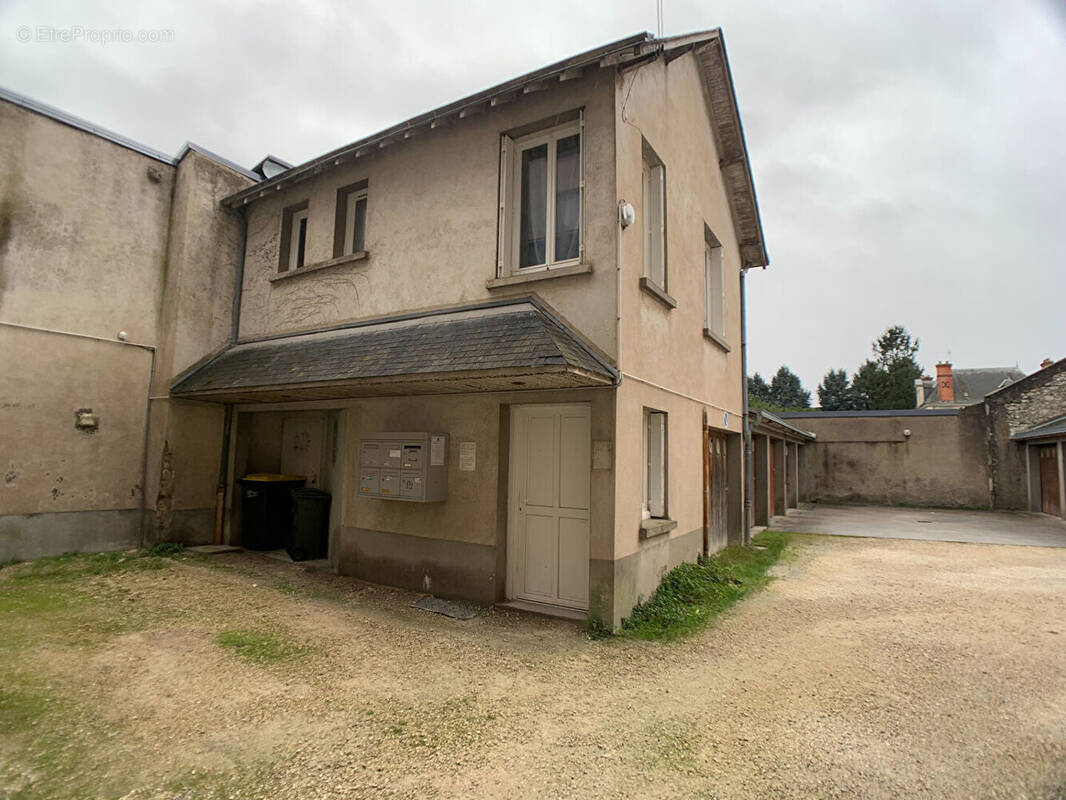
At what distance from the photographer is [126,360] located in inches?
354

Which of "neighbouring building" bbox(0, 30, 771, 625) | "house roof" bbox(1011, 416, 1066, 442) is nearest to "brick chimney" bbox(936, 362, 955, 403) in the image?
"house roof" bbox(1011, 416, 1066, 442)

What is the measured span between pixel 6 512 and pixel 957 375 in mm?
57787

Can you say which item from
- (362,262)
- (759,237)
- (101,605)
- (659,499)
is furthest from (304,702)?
(759,237)

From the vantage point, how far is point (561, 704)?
4.16 m

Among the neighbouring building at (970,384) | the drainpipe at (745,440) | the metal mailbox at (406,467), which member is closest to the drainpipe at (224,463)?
the metal mailbox at (406,467)

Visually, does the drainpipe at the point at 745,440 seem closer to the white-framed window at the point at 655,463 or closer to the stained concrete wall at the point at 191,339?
the white-framed window at the point at 655,463

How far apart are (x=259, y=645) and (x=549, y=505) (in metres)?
3.19

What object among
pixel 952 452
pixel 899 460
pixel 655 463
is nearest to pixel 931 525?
pixel 899 460

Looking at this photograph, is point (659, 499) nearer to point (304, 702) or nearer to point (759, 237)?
point (304, 702)

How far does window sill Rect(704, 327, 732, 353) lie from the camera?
932 cm

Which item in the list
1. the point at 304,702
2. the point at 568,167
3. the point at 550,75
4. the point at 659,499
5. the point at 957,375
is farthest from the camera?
the point at 957,375

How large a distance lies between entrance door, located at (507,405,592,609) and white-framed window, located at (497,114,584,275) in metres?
1.81

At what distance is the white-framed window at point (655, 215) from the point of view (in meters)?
7.41

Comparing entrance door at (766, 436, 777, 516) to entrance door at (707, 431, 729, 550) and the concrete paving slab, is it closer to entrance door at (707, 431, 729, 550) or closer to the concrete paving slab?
the concrete paving slab
